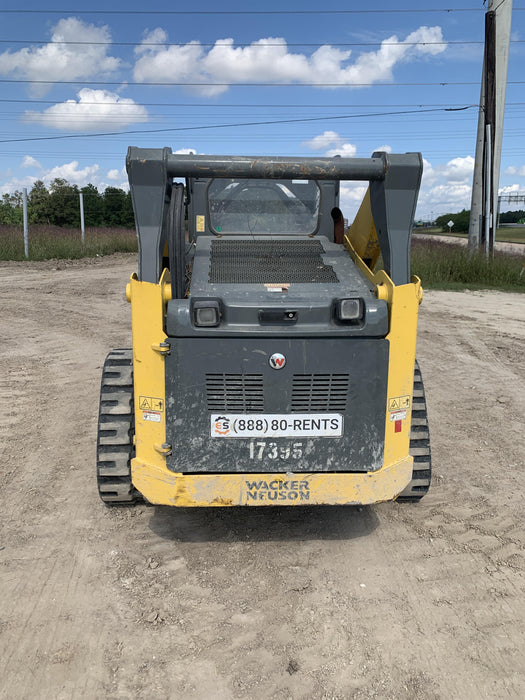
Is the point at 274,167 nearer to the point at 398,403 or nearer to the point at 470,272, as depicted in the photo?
the point at 398,403

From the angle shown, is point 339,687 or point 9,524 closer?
point 339,687

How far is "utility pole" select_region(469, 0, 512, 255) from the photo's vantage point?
1622 centimetres

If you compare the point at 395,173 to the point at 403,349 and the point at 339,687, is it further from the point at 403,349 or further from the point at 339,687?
the point at 339,687

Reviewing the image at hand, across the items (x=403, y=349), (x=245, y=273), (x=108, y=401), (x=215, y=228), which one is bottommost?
(x=108, y=401)

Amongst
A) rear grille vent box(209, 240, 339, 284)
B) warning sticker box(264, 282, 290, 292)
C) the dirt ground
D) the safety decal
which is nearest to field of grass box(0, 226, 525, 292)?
the dirt ground

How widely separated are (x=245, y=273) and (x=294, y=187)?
4.43 feet

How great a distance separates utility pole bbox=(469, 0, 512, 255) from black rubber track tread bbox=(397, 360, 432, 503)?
543 inches

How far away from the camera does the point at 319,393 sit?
328 cm

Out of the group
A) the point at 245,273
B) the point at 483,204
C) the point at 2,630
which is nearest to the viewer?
the point at 2,630

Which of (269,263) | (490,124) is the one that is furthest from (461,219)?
(269,263)

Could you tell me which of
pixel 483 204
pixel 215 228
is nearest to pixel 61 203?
pixel 483 204

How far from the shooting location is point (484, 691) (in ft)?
8.27

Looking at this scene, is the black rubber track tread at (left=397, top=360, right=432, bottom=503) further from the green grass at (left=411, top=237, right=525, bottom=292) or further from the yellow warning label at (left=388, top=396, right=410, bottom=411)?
the green grass at (left=411, top=237, right=525, bottom=292)

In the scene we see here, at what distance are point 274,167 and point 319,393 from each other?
1.29 meters
